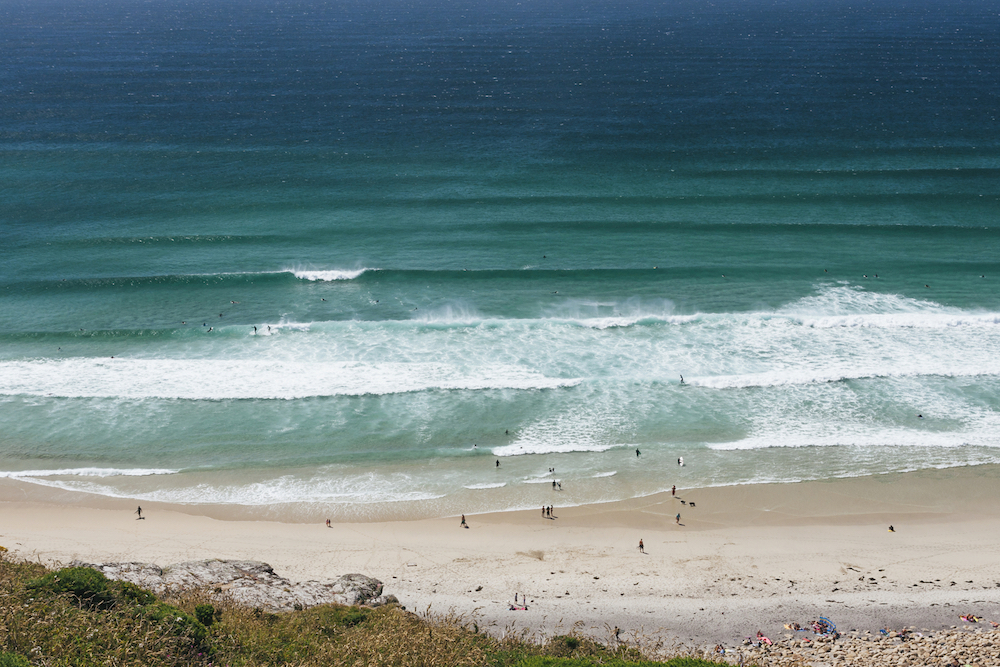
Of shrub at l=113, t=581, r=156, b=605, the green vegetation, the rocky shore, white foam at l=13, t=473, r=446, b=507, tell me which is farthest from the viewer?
white foam at l=13, t=473, r=446, b=507

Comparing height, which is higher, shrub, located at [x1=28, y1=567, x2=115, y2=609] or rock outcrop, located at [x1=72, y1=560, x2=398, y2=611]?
shrub, located at [x1=28, y1=567, x2=115, y2=609]

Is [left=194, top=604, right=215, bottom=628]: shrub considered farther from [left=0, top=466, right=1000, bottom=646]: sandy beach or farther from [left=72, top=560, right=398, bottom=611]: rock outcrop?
[left=0, top=466, right=1000, bottom=646]: sandy beach

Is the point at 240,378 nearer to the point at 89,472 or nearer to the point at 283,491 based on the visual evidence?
the point at 89,472

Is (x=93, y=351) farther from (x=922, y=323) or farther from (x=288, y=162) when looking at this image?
(x=922, y=323)

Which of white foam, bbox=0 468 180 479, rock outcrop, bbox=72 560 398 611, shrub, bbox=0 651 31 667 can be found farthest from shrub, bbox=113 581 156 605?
white foam, bbox=0 468 180 479

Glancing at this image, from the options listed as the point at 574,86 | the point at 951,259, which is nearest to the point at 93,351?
the point at 951,259

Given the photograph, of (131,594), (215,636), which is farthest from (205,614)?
(131,594)
